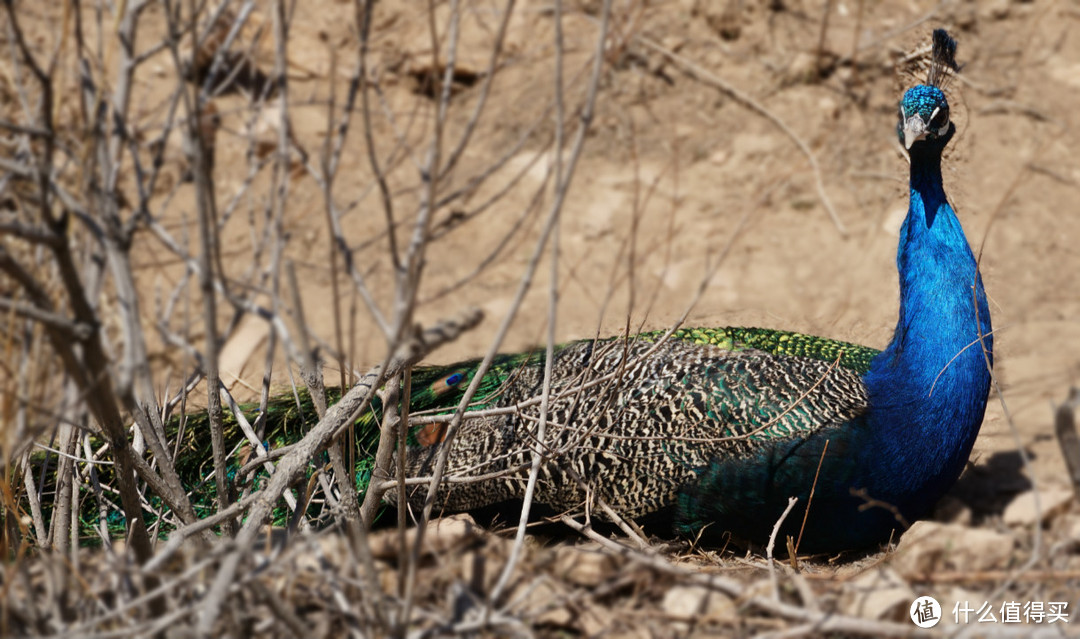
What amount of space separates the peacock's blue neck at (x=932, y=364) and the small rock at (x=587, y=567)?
4.74 feet

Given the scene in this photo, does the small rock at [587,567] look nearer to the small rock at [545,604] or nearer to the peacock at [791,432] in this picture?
the small rock at [545,604]

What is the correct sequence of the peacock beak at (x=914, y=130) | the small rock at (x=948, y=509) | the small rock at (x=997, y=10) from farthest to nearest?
1. the small rock at (x=997, y=10)
2. the small rock at (x=948, y=509)
3. the peacock beak at (x=914, y=130)

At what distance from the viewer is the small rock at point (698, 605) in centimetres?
192

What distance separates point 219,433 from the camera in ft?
7.48

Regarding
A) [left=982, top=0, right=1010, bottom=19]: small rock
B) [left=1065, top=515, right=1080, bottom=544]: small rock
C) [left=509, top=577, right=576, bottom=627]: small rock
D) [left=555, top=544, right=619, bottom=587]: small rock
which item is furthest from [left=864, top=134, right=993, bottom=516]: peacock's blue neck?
[left=982, top=0, right=1010, bottom=19]: small rock

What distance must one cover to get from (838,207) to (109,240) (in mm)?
4711

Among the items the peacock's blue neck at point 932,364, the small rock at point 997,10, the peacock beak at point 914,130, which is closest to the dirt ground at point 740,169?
the small rock at point 997,10

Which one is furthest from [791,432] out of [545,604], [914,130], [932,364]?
[545,604]

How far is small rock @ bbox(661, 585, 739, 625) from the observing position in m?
1.92

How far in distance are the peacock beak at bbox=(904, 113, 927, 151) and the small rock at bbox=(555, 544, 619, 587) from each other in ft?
6.02

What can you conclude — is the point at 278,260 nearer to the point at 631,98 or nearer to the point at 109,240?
the point at 109,240

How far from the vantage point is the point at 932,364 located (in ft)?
10.3

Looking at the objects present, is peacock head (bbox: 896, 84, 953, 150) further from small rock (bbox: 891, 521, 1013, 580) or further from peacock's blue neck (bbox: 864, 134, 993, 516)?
small rock (bbox: 891, 521, 1013, 580)

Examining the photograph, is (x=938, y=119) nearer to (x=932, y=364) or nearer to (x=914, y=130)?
(x=914, y=130)
